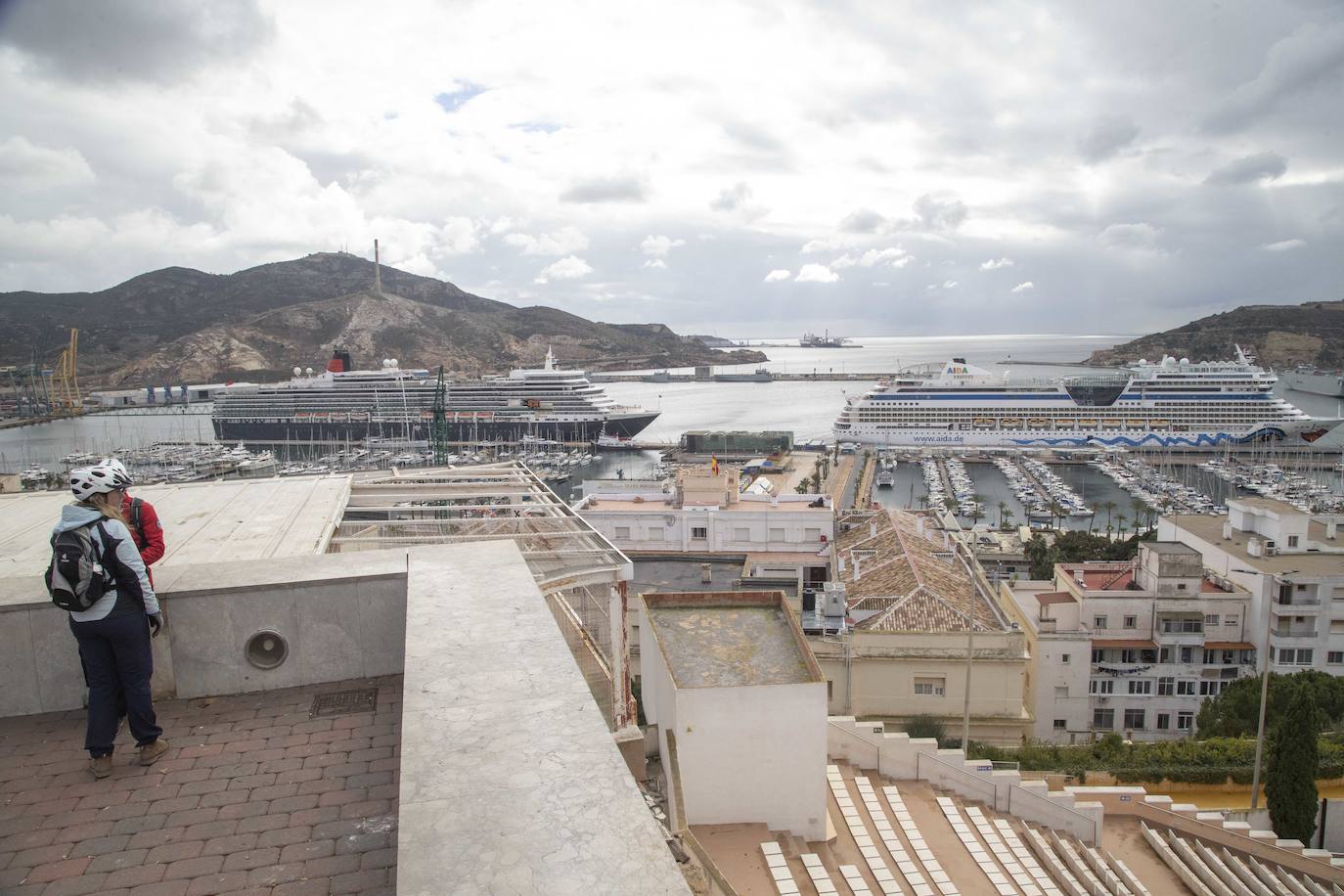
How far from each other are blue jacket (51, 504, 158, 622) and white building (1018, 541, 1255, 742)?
9361mm

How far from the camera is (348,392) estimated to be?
147 feet

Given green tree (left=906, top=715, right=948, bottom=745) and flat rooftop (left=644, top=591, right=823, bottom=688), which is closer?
flat rooftop (left=644, top=591, right=823, bottom=688)

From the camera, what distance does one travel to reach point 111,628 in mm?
1977

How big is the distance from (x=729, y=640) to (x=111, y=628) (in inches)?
116

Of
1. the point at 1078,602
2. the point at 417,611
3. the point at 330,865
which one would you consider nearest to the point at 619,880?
the point at 330,865

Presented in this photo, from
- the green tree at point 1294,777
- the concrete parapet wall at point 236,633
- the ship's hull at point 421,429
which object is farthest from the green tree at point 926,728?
the ship's hull at point 421,429

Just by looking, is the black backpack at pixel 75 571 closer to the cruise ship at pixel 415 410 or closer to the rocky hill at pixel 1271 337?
the cruise ship at pixel 415 410

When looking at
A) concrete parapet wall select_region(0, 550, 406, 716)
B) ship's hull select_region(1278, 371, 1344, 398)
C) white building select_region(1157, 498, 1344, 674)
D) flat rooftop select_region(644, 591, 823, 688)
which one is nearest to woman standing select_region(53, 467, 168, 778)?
concrete parapet wall select_region(0, 550, 406, 716)

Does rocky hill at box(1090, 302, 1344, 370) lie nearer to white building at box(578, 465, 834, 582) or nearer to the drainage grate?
white building at box(578, 465, 834, 582)

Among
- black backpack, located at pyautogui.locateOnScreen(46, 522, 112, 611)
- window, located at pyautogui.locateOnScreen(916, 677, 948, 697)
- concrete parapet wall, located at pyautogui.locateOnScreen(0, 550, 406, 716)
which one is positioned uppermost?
black backpack, located at pyautogui.locateOnScreen(46, 522, 112, 611)

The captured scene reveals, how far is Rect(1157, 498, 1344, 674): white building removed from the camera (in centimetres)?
977

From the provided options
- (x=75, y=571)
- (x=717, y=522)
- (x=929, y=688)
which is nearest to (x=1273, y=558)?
(x=929, y=688)

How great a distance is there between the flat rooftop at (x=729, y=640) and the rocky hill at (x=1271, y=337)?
3207 inches

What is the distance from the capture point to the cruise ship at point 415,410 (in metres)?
42.2
